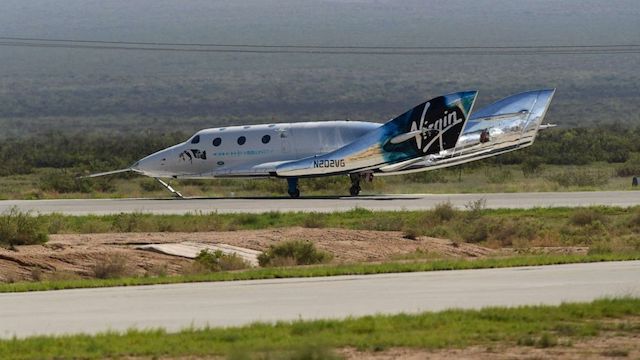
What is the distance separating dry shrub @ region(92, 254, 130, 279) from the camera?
24484 millimetres

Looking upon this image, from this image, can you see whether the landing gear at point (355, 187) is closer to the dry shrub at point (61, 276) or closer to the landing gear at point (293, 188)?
the landing gear at point (293, 188)

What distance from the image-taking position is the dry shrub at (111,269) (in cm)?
2448

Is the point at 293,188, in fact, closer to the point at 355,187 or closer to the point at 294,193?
the point at 294,193

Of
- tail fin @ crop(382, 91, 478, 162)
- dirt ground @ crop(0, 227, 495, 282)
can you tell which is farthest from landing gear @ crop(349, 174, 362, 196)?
dirt ground @ crop(0, 227, 495, 282)

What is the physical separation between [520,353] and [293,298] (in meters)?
5.28

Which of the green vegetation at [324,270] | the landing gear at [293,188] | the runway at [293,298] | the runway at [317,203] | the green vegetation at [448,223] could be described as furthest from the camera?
the landing gear at [293,188]

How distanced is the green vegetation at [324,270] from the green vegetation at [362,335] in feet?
19.1

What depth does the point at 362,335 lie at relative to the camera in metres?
15.7

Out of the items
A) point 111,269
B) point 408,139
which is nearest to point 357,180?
point 408,139

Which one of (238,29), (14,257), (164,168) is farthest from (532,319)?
(238,29)

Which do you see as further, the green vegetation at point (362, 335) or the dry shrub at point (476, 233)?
the dry shrub at point (476, 233)

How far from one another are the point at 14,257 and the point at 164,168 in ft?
82.9

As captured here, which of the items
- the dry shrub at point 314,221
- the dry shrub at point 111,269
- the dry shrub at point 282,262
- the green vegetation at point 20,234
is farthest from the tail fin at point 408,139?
the dry shrub at point 111,269

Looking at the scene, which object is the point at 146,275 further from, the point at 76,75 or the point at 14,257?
the point at 76,75
